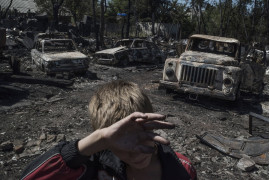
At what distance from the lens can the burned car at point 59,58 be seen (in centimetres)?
879

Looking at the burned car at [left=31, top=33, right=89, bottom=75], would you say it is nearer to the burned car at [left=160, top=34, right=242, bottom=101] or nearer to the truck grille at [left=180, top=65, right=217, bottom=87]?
the burned car at [left=160, top=34, right=242, bottom=101]

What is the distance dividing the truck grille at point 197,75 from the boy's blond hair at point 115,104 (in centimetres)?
548

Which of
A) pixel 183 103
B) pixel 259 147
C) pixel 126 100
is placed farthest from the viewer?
pixel 183 103

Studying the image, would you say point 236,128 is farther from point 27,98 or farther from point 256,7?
point 256,7

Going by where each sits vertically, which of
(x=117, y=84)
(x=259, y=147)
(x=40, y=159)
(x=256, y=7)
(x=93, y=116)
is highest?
(x=256, y=7)

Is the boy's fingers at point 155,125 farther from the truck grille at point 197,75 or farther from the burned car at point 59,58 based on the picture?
the burned car at point 59,58

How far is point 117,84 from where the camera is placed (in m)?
1.17

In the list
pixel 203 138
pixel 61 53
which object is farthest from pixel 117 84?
pixel 61 53

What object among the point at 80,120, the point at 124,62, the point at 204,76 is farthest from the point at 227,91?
the point at 124,62

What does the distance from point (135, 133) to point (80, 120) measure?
4.53 metres

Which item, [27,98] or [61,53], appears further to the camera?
[61,53]

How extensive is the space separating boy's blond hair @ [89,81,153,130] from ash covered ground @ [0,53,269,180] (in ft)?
8.75

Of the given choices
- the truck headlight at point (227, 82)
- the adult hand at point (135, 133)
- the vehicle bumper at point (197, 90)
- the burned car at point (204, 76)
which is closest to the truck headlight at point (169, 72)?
the burned car at point (204, 76)

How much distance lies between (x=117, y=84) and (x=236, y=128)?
4625mm
